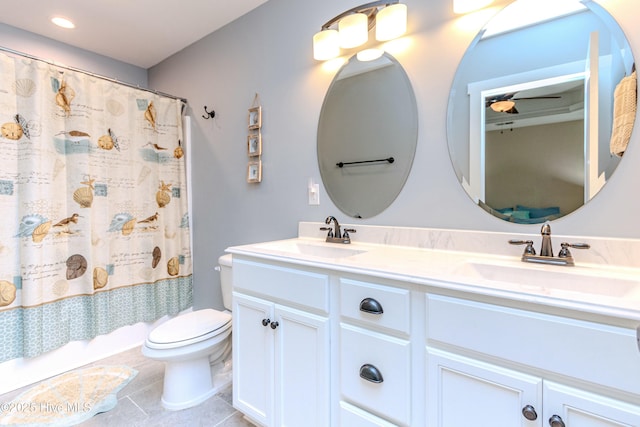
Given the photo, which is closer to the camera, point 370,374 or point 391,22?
point 370,374

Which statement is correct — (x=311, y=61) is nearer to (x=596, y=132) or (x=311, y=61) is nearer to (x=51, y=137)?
(x=596, y=132)

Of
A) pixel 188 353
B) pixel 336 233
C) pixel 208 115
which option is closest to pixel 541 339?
pixel 336 233

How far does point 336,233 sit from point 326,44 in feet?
3.37

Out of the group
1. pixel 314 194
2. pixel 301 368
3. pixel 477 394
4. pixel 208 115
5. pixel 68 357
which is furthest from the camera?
pixel 208 115

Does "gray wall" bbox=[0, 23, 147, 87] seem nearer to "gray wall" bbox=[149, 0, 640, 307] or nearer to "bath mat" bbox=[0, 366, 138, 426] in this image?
"gray wall" bbox=[149, 0, 640, 307]

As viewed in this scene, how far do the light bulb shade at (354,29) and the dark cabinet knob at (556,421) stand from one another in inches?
63.9

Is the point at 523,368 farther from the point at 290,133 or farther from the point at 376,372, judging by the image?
the point at 290,133

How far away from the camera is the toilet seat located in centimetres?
158

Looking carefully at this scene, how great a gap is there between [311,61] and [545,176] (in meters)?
1.34

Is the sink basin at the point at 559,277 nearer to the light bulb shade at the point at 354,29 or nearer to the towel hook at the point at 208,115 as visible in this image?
the light bulb shade at the point at 354,29

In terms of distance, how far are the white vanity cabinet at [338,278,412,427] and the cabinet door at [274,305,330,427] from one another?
77 millimetres

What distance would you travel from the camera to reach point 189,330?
1.67 meters

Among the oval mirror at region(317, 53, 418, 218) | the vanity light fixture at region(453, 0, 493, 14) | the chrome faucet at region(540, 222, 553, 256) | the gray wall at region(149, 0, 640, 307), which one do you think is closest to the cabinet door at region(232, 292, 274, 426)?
the gray wall at region(149, 0, 640, 307)

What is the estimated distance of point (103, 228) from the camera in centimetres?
218
